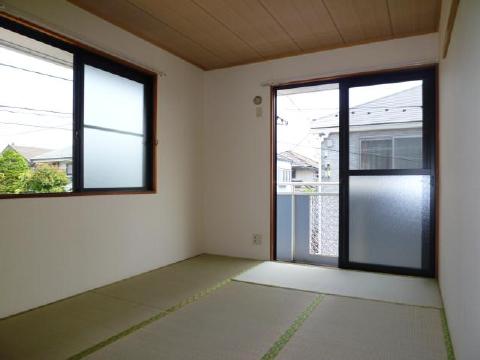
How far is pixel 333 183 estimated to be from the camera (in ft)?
13.6

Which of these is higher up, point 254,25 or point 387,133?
point 254,25

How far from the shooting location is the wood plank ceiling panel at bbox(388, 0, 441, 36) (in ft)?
8.53

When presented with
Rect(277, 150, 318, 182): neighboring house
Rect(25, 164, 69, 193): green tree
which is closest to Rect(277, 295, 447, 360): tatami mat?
Rect(25, 164, 69, 193): green tree

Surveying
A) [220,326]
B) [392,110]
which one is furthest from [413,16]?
[220,326]

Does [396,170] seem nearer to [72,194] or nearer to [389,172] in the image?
[389,172]

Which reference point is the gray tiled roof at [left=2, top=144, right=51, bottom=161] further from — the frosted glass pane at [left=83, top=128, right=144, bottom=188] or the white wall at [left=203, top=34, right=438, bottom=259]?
the white wall at [left=203, top=34, right=438, bottom=259]

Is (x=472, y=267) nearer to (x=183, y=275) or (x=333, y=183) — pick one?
(x=183, y=275)

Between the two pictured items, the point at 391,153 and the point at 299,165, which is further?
the point at 299,165

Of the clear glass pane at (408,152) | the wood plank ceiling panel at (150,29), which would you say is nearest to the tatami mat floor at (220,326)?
the clear glass pane at (408,152)

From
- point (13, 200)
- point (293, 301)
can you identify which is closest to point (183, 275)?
point (293, 301)

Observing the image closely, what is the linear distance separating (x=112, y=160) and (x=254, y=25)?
68.8 inches

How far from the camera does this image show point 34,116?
247cm

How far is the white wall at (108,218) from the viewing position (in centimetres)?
228

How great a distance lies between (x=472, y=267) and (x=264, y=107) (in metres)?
2.90
